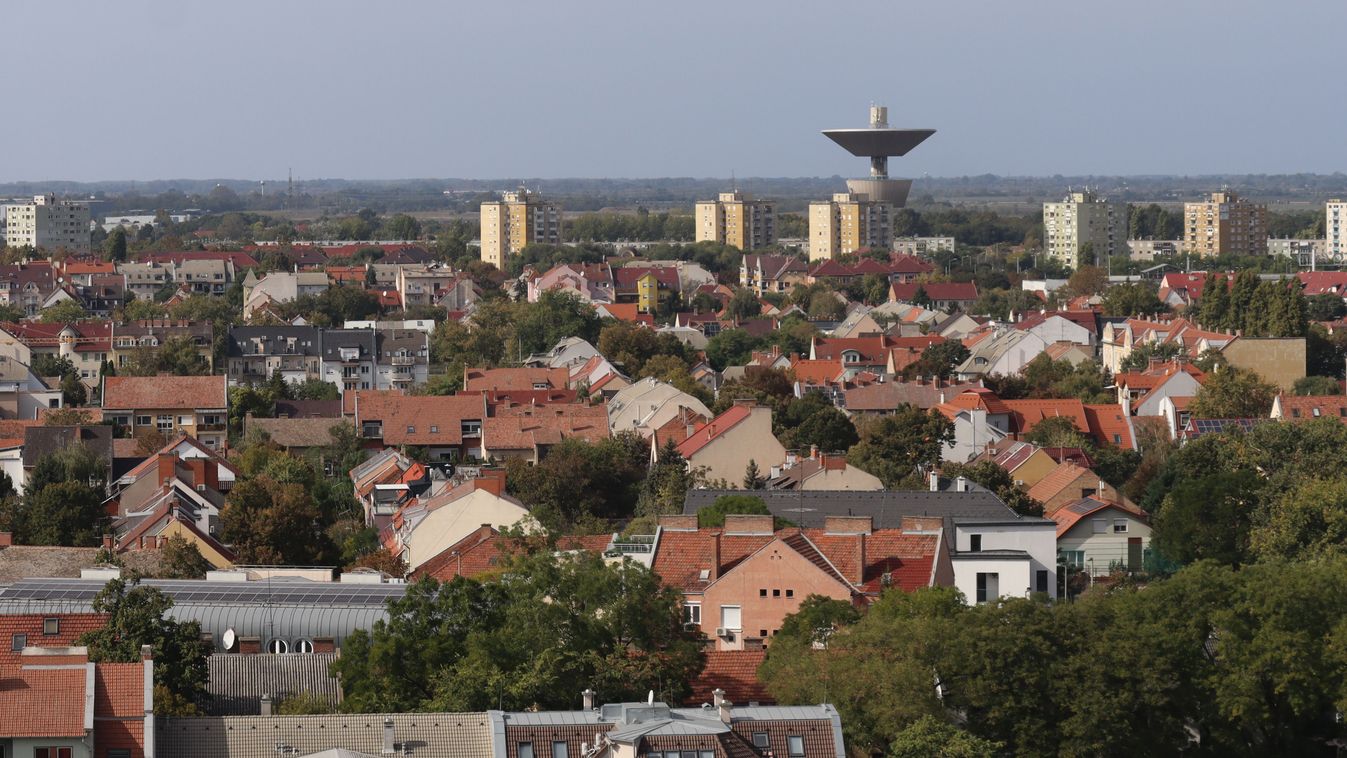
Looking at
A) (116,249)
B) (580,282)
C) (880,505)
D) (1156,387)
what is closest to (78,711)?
(880,505)

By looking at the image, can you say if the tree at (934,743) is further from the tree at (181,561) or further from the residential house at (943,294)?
the residential house at (943,294)

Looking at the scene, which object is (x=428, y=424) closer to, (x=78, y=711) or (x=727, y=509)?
(x=727, y=509)

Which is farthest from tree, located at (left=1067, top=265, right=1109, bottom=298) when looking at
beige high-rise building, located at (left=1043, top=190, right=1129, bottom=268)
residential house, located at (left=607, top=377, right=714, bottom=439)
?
residential house, located at (left=607, top=377, right=714, bottom=439)

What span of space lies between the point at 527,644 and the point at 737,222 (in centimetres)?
12410

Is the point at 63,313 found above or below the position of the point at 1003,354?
above

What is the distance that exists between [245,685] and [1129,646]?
25.7 ft

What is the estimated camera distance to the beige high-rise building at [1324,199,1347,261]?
140 metres

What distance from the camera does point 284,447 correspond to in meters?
48.8

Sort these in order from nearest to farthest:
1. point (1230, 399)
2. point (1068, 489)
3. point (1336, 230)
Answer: point (1068, 489), point (1230, 399), point (1336, 230)

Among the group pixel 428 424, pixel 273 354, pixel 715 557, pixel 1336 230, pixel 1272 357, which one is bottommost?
pixel 428 424

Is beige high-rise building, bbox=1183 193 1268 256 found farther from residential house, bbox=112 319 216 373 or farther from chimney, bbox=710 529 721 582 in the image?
chimney, bbox=710 529 721 582

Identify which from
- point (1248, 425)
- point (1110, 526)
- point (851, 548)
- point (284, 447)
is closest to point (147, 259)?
point (284, 447)

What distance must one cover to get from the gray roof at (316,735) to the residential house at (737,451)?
21.8 m

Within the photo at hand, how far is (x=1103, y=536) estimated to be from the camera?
1399 inches
